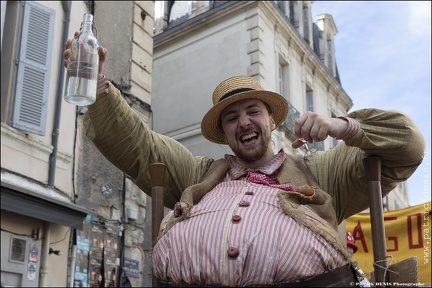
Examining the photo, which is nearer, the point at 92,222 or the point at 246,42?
the point at 92,222

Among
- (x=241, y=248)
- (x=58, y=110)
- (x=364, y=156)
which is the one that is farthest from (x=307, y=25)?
(x=241, y=248)

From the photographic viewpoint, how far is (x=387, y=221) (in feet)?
21.0

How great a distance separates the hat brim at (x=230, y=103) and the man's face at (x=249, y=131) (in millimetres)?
35

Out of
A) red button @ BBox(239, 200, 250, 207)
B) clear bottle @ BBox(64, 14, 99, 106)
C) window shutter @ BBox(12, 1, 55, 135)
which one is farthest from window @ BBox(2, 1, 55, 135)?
red button @ BBox(239, 200, 250, 207)

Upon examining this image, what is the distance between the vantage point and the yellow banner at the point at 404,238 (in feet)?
19.9

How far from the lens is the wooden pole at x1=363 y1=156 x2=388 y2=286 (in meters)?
2.19

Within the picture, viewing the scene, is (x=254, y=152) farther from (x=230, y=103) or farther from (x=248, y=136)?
(x=230, y=103)

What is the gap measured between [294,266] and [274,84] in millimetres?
12870

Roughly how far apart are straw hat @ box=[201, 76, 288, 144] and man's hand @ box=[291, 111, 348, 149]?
0.38 metres

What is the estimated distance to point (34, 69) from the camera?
→ 8.23 m

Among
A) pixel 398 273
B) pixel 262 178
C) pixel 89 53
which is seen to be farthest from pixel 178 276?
pixel 89 53

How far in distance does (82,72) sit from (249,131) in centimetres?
71

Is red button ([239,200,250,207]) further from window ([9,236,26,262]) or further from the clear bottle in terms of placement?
window ([9,236,26,262])

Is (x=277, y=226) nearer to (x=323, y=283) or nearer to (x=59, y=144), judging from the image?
(x=323, y=283)
